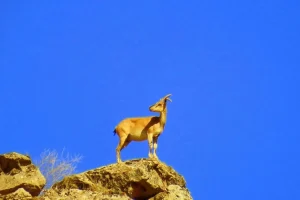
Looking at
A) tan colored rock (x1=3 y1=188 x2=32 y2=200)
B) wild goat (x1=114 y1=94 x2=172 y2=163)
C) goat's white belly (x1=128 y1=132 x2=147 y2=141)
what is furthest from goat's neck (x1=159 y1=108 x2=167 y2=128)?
tan colored rock (x1=3 y1=188 x2=32 y2=200)

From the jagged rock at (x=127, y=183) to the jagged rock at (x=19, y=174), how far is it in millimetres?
1640

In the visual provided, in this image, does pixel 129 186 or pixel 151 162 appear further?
pixel 151 162

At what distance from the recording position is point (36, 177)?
16.7 metres

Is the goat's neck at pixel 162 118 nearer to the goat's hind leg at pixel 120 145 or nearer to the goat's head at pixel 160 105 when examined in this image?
the goat's head at pixel 160 105

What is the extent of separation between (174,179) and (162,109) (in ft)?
15.1

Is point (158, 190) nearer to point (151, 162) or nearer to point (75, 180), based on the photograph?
point (151, 162)

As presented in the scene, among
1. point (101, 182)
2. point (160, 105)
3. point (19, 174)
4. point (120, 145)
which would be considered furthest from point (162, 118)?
point (19, 174)

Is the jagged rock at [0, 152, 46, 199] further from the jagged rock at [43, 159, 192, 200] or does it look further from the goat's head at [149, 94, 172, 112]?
the goat's head at [149, 94, 172, 112]

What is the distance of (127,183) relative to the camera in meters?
19.3

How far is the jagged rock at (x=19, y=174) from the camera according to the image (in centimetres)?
1641

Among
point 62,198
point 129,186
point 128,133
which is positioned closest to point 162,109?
point 128,133

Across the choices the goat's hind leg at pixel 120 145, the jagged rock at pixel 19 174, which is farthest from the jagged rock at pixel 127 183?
the goat's hind leg at pixel 120 145

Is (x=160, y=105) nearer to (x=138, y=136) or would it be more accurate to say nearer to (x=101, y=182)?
(x=138, y=136)

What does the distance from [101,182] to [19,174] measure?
3.53 meters
